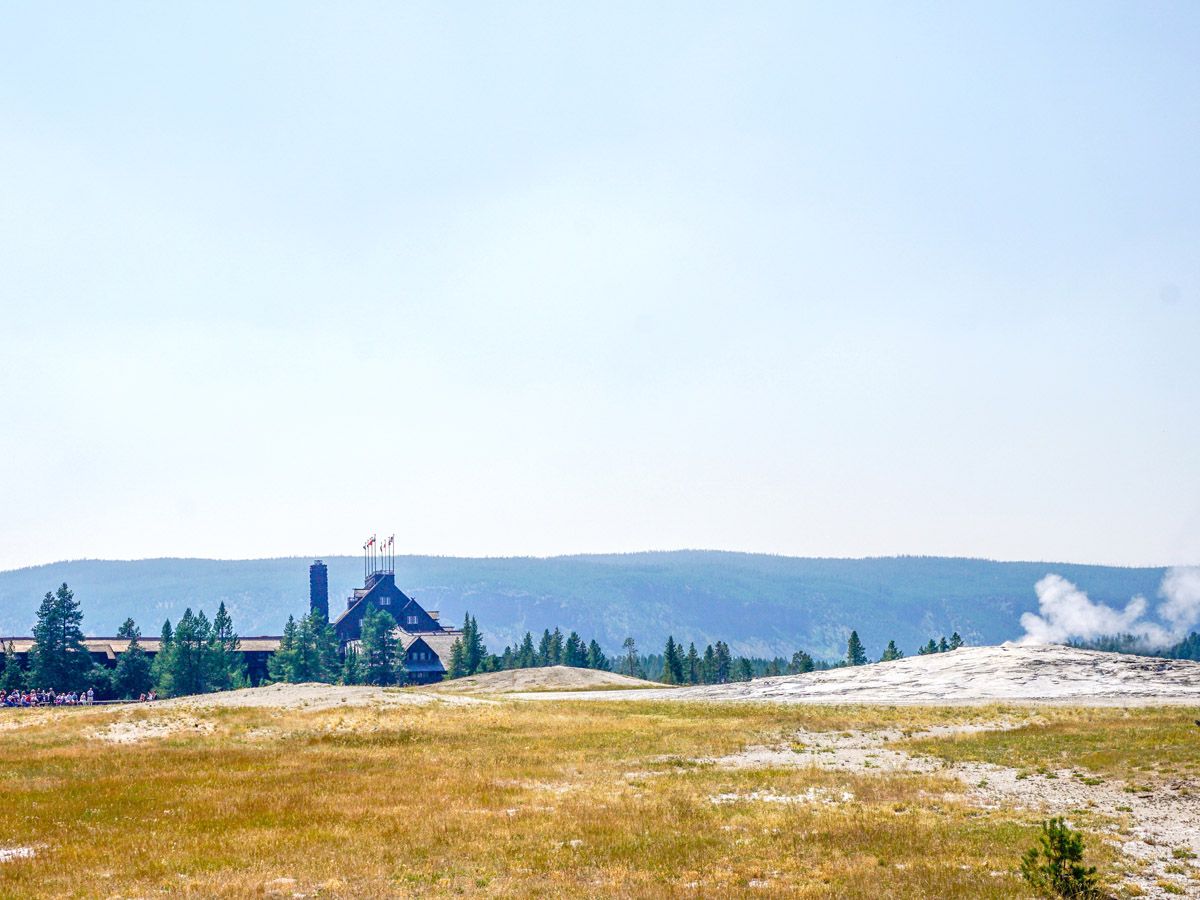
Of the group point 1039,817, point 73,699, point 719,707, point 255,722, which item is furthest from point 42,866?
point 73,699

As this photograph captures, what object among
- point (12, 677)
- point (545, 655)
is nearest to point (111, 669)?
point (12, 677)

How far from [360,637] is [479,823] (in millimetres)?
135384

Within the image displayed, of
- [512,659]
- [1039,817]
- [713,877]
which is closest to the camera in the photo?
[713,877]

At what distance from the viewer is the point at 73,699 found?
366 feet

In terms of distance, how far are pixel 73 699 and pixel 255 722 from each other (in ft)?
222

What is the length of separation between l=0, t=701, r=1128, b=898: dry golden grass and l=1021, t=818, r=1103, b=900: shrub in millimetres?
470

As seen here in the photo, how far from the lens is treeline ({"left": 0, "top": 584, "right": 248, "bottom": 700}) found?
11300 cm

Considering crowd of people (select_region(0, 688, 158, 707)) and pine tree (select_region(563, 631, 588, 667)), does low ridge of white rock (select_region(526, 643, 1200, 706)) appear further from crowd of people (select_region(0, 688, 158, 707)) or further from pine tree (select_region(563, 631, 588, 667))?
pine tree (select_region(563, 631, 588, 667))

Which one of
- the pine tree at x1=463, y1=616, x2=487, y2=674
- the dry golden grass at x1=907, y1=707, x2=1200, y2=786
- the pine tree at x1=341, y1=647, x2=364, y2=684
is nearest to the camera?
the dry golden grass at x1=907, y1=707, x2=1200, y2=786

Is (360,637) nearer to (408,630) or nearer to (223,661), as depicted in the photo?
(408,630)

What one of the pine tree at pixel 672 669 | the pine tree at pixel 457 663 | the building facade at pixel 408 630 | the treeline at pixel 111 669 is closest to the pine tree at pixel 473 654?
the pine tree at pixel 457 663

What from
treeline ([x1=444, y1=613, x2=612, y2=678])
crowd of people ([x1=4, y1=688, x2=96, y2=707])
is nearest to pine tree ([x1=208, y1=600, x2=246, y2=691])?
crowd of people ([x1=4, y1=688, x2=96, y2=707])

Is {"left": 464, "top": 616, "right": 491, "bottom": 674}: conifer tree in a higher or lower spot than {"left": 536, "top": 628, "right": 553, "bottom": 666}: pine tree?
higher

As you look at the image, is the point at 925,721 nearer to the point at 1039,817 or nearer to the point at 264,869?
the point at 1039,817
